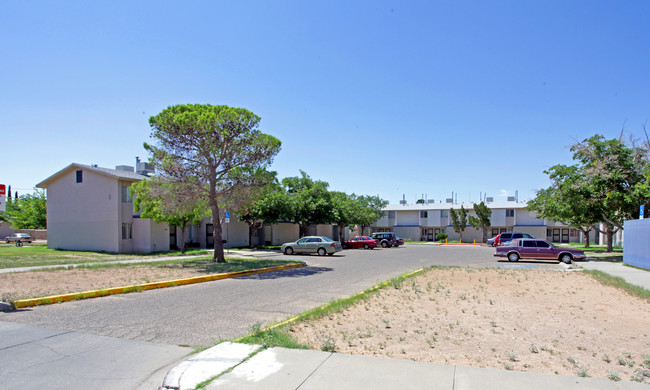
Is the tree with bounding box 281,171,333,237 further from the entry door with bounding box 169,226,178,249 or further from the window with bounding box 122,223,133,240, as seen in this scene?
the window with bounding box 122,223,133,240

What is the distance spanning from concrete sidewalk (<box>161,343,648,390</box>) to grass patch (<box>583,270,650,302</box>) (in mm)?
8871

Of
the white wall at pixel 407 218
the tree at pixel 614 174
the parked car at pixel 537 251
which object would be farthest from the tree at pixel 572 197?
the white wall at pixel 407 218

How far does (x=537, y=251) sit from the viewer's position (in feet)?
86.1

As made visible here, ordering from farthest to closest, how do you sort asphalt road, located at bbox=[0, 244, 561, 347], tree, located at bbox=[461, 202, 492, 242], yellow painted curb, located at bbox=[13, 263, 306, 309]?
1. tree, located at bbox=[461, 202, 492, 242]
2. yellow painted curb, located at bbox=[13, 263, 306, 309]
3. asphalt road, located at bbox=[0, 244, 561, 347]

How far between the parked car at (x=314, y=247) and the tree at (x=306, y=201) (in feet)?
18.6

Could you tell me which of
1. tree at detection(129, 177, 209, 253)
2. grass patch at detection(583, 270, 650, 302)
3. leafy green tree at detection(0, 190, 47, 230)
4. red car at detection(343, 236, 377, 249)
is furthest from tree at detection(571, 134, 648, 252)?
leafy green tree at detection(0, 190, 47, 230)

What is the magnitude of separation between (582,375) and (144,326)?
Answer: 7077 mm

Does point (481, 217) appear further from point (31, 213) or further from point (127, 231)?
point (31, 213)

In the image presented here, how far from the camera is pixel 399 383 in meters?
5.14

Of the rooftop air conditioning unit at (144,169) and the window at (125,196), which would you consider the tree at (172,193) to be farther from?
the rooftop air conditioning unit at (144,169)

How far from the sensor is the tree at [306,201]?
1495 inches

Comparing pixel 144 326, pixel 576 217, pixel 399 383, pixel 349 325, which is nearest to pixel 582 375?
pixel 399 383

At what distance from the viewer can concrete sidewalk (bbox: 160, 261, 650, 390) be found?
5059 mm

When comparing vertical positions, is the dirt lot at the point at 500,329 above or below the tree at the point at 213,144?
below
